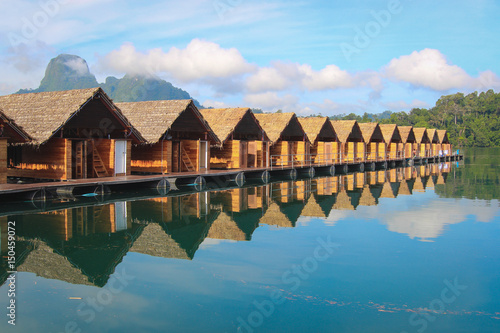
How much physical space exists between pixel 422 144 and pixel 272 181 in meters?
42.6

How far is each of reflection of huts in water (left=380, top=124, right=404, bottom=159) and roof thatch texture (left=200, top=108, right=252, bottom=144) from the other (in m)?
26.3

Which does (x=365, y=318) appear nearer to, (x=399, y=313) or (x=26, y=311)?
(x=399, y=313)

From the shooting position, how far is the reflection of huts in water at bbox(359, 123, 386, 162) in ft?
169

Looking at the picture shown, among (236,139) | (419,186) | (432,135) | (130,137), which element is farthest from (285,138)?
(432,135)

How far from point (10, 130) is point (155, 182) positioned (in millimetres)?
7512

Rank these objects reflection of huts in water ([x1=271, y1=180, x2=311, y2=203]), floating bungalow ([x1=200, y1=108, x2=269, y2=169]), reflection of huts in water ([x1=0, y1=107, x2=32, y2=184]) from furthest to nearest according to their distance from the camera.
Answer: floating bungalow ([x1=200, y1=108, x2=269, y2=169]) < reflection of huts in water ([x1=271, y1=180, x2=311, y2=203]) < reflection of huts in water ([x1=0, y1=107, x2=32, y2=184])

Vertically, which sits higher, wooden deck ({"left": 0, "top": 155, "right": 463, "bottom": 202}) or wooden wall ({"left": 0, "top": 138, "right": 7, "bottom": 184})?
wooden wall ({"left": 0, "top": 138, "right": 7, "bottom": 184})

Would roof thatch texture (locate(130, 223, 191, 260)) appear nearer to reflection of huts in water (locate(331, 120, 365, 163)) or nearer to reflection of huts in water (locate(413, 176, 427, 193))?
reflection of huts in water (locate(413, 176, 427, 193))

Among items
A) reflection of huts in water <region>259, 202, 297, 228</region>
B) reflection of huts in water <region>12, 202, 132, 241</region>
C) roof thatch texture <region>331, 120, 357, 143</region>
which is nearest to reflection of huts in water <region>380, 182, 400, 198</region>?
reflection of huts in water <region>259, 202, 297, 228</region>

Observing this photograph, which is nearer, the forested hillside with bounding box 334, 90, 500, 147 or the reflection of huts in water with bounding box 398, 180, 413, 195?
the reflection of huts in water with bounding box 398, 180, 413, 195

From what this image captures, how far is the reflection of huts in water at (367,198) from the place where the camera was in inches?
866

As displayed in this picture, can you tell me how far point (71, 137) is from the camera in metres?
23.2

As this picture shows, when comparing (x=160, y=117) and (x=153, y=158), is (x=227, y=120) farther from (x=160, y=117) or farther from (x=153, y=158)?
(x=153, y=158)

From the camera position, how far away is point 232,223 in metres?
16.5
